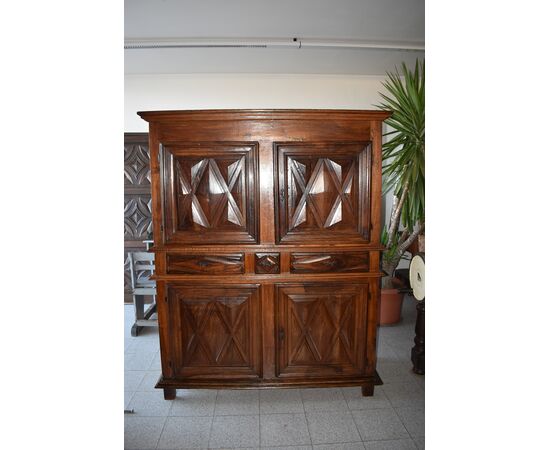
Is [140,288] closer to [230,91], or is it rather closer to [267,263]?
[267,263]

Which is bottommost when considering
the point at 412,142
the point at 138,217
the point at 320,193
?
the point at 138,217

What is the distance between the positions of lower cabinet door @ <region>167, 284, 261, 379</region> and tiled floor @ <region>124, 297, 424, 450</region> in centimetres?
25

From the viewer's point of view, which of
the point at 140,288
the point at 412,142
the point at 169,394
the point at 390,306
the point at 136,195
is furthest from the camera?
the point at 136,195

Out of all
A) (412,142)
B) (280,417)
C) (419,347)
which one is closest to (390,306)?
(419,347)

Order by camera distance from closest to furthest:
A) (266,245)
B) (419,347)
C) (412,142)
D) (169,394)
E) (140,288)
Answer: (266,245), (169,394), (419,347), (412,142), (140,288)

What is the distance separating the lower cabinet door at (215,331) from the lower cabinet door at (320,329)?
7.4 inches

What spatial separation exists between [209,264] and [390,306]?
7.47 feet

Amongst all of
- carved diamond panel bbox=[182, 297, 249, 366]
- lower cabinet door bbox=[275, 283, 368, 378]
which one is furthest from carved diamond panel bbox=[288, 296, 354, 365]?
carved diamond panel bbox=[182, 297, 249, 366]

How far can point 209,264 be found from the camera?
2160 mm

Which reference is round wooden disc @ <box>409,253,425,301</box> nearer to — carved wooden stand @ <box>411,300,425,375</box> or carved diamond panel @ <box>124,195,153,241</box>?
carved wooden stand @ <box>411,300,425,375</box>

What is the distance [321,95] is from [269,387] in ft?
11.6

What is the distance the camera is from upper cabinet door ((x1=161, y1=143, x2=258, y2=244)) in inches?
83.4

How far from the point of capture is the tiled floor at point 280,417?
1953mm
